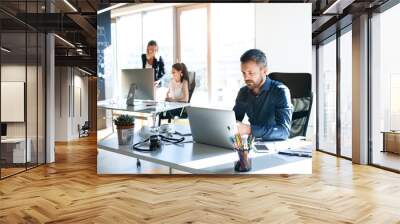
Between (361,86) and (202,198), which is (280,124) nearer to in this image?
(202,198)

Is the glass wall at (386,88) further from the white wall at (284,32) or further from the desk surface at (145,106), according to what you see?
the desk surface at (145,106)

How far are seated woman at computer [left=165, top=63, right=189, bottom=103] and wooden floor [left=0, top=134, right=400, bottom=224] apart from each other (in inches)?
45.0

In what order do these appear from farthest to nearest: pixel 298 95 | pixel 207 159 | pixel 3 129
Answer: pixel 3 129
pixel 298 95
pixel 207 159

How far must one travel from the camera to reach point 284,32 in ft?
16.8

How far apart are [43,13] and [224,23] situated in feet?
10.6

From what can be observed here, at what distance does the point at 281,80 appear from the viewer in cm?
486

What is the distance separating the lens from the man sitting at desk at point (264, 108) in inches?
189

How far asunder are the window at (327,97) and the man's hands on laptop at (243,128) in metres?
3.89

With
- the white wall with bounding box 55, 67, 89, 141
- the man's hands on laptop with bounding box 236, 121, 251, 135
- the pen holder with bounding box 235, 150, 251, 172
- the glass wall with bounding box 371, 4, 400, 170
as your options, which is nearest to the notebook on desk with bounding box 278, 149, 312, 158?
the pen holder with bounding box 235, 150, 251, 172

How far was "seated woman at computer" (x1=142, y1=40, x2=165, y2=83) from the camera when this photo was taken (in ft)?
16.5

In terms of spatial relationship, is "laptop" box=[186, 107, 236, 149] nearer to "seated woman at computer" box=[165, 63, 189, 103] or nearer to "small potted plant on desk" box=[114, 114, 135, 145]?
"seated woman at computer" box=[165, 63, 189, 103]

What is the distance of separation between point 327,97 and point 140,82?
5.19 m

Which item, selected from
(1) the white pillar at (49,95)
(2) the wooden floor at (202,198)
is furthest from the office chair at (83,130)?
(2) the wooden floor at (202,198)

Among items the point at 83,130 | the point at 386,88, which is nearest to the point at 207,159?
the point at 386,88
